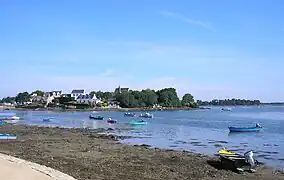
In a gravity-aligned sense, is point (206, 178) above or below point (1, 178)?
below

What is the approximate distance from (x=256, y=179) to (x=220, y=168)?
2.62 metres

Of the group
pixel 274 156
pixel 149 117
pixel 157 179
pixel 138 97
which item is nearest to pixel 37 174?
pixel 157 179

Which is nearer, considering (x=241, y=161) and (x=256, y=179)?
(x=256, y=179)

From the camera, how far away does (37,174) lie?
13.2 metres

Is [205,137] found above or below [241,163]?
below

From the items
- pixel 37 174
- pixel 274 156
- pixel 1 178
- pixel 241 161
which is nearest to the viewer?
pixel 1 178

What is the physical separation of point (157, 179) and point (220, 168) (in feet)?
20.5

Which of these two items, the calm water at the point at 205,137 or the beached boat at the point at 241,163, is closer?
the beached boat at the point at 241,163

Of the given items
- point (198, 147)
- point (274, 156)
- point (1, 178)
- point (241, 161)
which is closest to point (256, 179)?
point (241, 161)

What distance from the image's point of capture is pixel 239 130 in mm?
59094

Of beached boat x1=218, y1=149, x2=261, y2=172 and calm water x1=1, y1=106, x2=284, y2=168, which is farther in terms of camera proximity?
calm water x1=1, y1=106, x2=284, y2=168

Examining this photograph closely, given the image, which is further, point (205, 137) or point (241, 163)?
point (205, 137)

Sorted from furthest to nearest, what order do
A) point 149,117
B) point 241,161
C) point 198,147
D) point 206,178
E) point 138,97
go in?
point 138,97, point 149,117, point 198,147, point 241,161, point 206,178

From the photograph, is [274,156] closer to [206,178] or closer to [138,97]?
[206,178]
